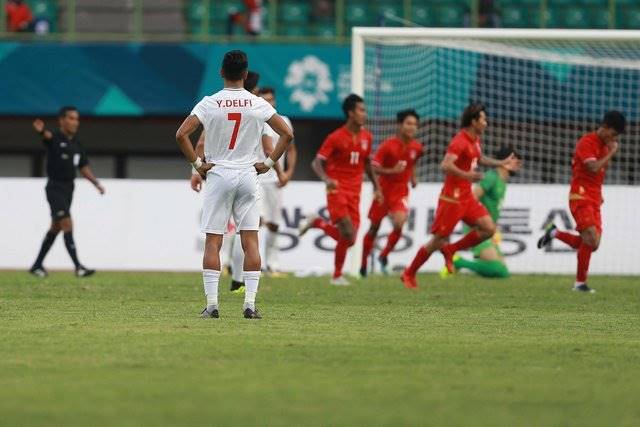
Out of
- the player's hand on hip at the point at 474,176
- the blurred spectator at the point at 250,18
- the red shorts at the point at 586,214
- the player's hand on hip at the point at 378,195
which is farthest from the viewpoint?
the blurred spectator at the point at 250,18

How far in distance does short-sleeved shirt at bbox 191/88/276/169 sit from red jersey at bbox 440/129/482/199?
5172 millimetres

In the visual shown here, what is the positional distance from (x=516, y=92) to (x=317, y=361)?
16.8 meters

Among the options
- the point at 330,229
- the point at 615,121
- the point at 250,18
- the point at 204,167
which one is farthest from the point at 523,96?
the point at 204,167

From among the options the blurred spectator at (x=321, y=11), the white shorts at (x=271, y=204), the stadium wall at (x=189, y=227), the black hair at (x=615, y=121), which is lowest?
the stadium wall at (x=189, y=227)

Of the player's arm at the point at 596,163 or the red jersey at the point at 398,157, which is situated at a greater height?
the player's arm at the point at 596,163

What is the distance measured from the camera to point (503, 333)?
34.0ft

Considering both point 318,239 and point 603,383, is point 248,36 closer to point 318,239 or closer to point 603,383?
point 318,239

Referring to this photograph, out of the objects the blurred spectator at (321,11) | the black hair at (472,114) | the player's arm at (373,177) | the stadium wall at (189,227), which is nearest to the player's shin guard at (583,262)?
the black hair at (472,114)

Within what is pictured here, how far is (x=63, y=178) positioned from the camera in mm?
18562

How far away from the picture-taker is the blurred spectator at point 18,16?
26438 mm

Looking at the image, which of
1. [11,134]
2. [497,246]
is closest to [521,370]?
[497,246]

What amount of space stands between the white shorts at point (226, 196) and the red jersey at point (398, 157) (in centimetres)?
744

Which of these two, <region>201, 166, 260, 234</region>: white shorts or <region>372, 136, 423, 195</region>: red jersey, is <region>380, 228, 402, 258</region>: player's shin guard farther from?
<region>201, 166, 260, 234</region>: white shorts

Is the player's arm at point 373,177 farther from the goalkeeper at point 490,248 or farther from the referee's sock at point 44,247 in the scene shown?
the referee's sock at point 44,247
